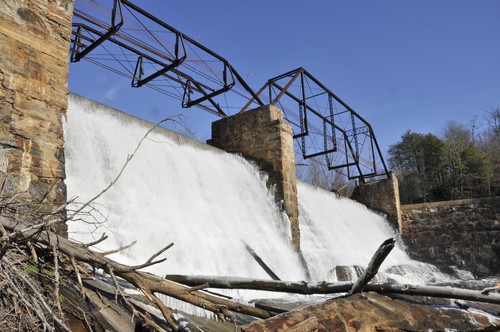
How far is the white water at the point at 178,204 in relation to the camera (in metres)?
5.63

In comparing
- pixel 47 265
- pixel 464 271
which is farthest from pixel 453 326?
pixel 464 271

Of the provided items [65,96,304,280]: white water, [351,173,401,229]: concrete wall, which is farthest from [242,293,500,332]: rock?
[351,173,401,229]: concrete wall

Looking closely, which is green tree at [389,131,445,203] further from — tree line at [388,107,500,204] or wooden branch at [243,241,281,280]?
wooden branch at [243,241,281,280]

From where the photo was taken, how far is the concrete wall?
601 inches

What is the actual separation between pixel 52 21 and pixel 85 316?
3.21 meters

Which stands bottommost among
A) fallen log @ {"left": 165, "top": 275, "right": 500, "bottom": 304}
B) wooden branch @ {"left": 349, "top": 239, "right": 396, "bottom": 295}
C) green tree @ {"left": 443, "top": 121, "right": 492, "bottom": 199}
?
fallen log @ {"left": 165, "top": 275, "right": 500, "bottom": 304}

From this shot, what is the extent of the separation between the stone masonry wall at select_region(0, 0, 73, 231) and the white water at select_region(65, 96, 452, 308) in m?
0.57

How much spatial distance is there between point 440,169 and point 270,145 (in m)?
14.9

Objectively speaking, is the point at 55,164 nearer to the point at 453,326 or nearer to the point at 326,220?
the point at 453,326

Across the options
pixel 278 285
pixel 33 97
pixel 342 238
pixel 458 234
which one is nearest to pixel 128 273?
pixel 278 285

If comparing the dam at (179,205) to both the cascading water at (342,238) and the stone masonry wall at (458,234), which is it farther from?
the stone masonry wall at (458,234)

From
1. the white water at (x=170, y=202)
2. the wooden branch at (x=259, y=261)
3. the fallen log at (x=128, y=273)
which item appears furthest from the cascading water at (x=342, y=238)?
the fallen log at (x=128, y=273)

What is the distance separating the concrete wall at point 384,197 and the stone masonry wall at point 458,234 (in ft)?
1.74

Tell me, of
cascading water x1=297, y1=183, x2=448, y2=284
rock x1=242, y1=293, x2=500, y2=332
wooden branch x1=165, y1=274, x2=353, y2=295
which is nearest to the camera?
rock x1=242, y1=293, x2=500, y2=332
